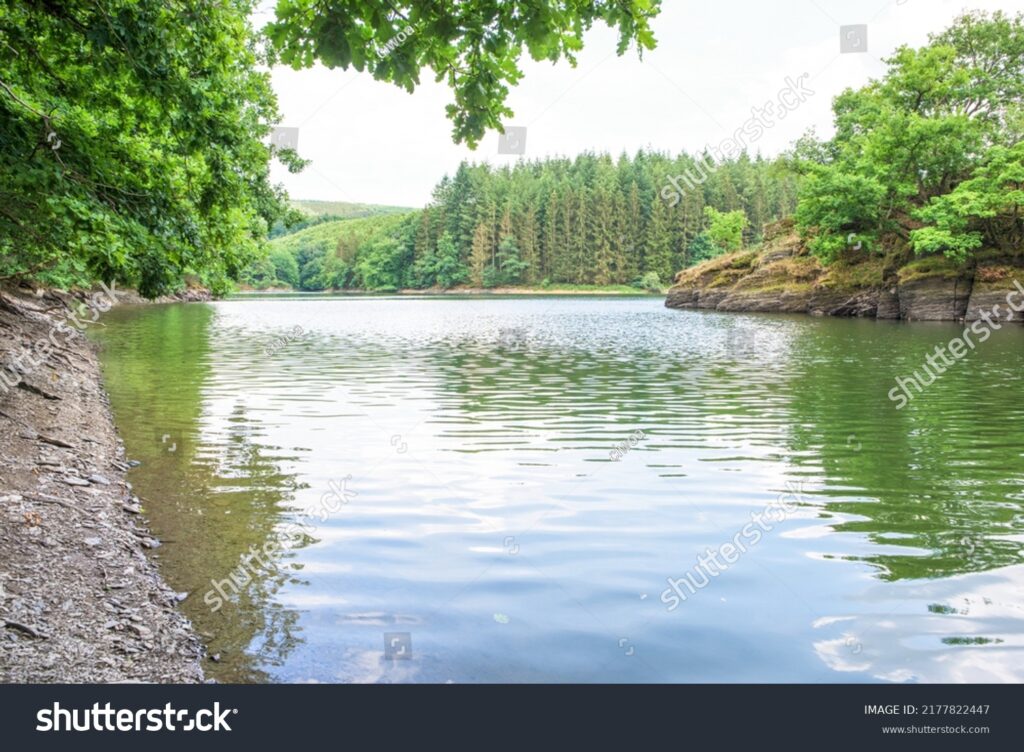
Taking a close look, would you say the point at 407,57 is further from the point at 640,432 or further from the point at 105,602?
the point at 640,432

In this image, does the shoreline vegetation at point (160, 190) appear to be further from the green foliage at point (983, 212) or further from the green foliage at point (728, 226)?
the green foliage at point (728, 226)

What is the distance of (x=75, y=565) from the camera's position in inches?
291

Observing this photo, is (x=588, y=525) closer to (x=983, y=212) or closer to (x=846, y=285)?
(x=983, y=212)

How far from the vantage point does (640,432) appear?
15.0m

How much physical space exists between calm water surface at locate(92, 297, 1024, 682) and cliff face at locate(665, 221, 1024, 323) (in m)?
31.6

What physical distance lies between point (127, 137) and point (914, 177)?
53.5m
